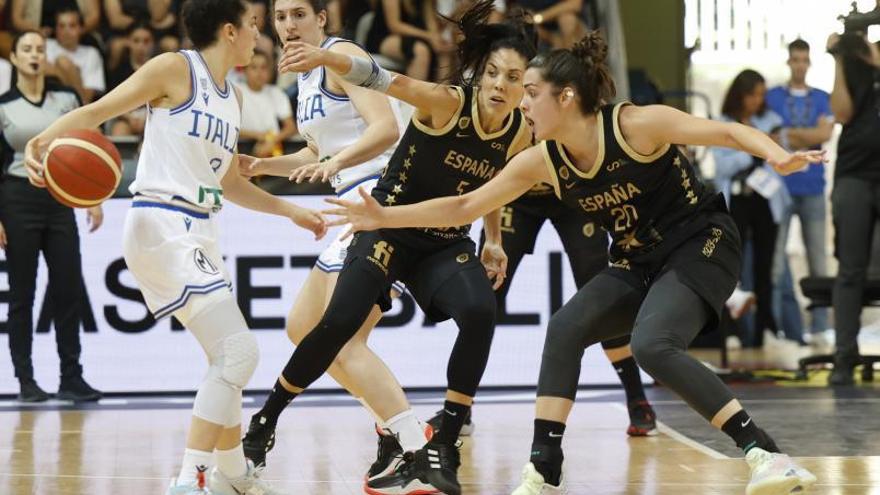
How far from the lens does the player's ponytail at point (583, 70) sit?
4.91m

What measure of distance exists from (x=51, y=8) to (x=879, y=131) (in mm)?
6542

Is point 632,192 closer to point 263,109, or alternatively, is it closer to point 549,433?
point 549,433

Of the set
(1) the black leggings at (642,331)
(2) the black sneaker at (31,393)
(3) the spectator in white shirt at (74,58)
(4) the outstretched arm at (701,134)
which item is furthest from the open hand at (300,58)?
(3) the spectator in white shirt at (74,58)

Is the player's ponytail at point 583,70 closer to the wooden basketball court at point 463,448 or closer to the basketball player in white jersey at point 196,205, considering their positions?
the basketball player in white jersey at point 196,205

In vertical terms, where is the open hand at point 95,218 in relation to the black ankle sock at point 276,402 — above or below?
above

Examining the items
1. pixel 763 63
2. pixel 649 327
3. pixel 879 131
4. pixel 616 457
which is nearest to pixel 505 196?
pixel 649 327

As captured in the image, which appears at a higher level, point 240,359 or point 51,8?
point 51,8

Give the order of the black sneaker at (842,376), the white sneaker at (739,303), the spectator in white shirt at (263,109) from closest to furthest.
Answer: the black sneaker at (842,376) < the white sneaker at (739,303) < the spectator in white shirt at (263,109)

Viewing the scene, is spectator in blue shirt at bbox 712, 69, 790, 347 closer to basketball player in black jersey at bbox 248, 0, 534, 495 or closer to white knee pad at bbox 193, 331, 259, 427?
basketball player in black jersey at bbox 248, 0, 534, 495

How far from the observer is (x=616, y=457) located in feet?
20.5

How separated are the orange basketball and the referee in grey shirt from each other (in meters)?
3.66

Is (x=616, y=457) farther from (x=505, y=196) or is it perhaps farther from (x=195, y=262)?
(x=195, y=262)

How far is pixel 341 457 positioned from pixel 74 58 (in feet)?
19.3

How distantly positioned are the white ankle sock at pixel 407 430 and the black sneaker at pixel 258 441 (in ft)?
1.58
